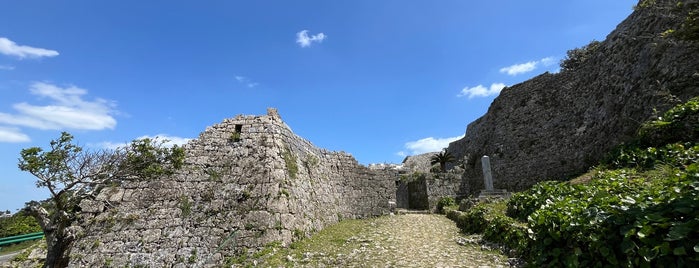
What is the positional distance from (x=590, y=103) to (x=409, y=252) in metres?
15.3

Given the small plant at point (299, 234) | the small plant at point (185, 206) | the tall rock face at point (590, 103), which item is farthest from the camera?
the tall rock face at point (590, 103)

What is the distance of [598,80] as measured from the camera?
681 inches

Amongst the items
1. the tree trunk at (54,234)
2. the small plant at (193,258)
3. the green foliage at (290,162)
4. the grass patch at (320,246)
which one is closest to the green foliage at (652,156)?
the grass patch at (320,246)

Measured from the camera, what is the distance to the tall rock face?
12.5 metres

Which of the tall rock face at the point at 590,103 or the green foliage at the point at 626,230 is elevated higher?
the tall rock face at the point at 590,103

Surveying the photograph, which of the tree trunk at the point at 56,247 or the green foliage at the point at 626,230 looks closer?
the green foliage at the point at 626,230

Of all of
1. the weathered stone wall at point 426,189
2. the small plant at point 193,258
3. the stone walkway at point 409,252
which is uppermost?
the weathered stone wall at point 426,189

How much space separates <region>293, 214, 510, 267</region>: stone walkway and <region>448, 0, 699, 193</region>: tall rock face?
8.32 metres

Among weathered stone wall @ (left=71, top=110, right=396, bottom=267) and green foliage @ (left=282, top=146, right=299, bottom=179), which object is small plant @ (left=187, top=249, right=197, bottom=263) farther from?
green foliage @ (left=282, top=146, right=299, bottom=179)

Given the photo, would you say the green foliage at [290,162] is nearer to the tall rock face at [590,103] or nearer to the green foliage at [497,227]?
the green foliage at [497,227]

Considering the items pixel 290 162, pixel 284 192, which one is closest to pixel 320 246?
pixel 284 192

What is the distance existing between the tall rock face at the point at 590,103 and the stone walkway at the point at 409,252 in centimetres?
832

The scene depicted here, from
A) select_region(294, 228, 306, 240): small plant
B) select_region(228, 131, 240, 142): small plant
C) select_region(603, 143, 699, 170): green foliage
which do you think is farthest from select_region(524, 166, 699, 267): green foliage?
select_region(228, 131, 240, 142): small plant

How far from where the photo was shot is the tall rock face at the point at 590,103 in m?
12.5
